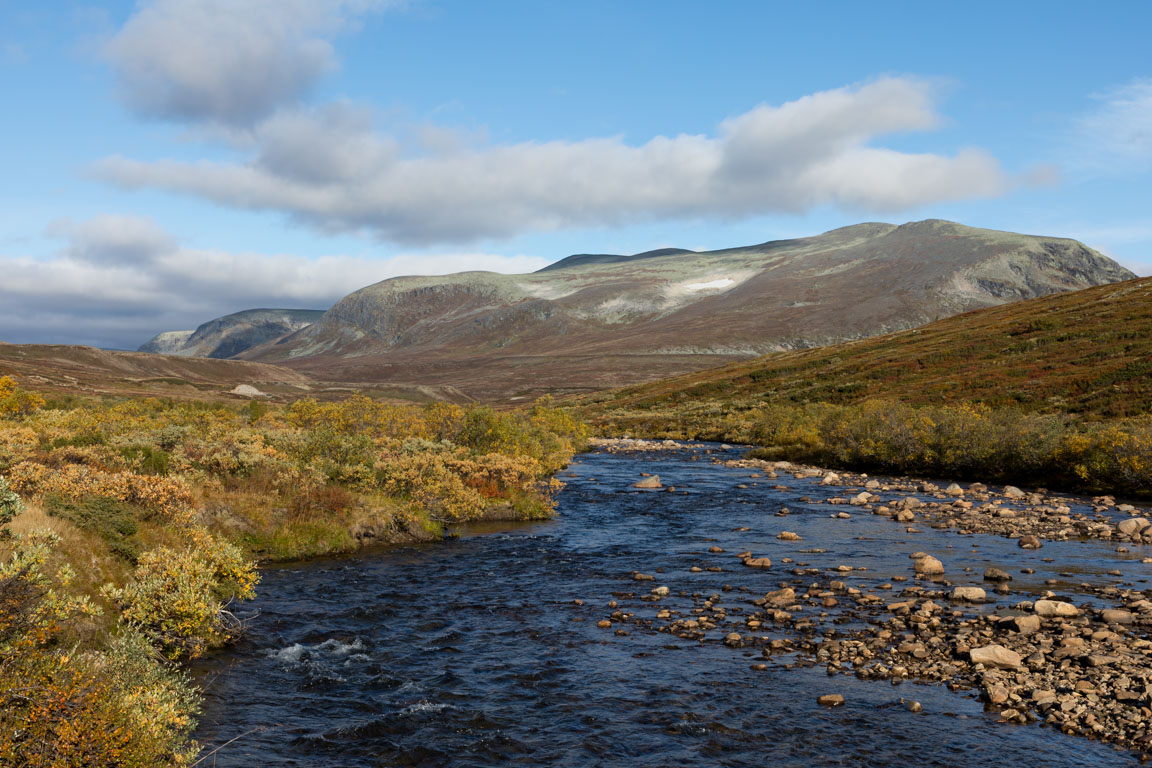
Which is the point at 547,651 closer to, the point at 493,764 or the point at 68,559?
the point at 493,764

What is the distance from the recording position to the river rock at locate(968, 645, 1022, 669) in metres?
13.0

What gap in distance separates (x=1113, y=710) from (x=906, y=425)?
124 ft

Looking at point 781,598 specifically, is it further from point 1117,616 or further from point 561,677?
point 1117,616

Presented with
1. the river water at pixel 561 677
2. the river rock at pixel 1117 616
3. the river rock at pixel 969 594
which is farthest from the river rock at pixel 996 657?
the river rock at pixel 969 594

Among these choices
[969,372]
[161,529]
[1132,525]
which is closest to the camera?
[161,529]

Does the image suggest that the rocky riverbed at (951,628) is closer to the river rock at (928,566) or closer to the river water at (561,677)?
the river rock at (928,566)

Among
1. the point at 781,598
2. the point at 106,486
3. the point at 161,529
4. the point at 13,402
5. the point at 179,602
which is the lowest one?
the point at 781,598

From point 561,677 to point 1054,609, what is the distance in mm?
11635

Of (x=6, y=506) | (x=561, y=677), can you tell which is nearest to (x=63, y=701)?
(x=6, y=506)

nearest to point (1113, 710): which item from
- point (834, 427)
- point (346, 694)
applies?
point (346, 694)

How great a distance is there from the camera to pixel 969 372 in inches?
3142

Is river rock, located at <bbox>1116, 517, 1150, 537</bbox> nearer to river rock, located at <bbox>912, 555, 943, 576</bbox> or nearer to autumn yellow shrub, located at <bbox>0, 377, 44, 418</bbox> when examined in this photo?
river rock, located at <bbox>912, 555, 943, 576</bbox>

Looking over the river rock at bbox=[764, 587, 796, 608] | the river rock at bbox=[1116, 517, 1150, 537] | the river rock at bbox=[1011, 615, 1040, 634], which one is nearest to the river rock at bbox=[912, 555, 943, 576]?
the river rock at bbox=[764, 587, 796, 608]

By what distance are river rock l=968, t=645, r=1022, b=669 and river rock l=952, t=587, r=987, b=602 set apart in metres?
3.86
